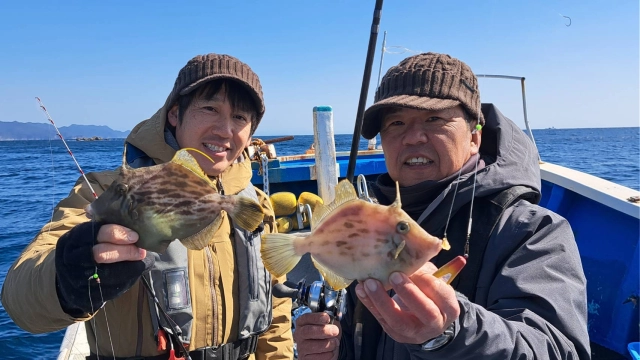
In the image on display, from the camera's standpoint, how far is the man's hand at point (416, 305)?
150 centimetres

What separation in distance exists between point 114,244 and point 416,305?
1.23 metres

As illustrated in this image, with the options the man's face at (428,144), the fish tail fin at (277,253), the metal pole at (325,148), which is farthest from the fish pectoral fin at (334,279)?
the metal pole at (325,148)

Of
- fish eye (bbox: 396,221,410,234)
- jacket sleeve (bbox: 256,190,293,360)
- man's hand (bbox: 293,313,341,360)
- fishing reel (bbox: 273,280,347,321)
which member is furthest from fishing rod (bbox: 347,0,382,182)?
fish eye (bbox: 396,221,410,234)

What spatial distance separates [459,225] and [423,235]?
863 mm

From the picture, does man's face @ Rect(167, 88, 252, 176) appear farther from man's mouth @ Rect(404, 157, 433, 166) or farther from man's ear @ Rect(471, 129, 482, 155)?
man's ear @ Rect(471, 129, 482, 155)

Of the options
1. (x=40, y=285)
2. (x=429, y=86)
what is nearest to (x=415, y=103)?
(x=429, y=86)

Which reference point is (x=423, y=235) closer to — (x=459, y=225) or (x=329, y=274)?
(x=329, y=274)

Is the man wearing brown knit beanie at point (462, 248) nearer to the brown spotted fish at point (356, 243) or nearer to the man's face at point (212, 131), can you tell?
the brown spotted fish at point (356, 243)

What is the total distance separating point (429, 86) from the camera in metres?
2.43

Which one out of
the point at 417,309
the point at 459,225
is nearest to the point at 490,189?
the point at 459,225

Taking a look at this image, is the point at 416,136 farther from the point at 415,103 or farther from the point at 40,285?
the point at 40,285

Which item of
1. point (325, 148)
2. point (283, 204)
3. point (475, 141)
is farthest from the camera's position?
point (283, 204)

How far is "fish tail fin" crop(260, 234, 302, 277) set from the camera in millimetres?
1845

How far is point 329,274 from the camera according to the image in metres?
1.82
